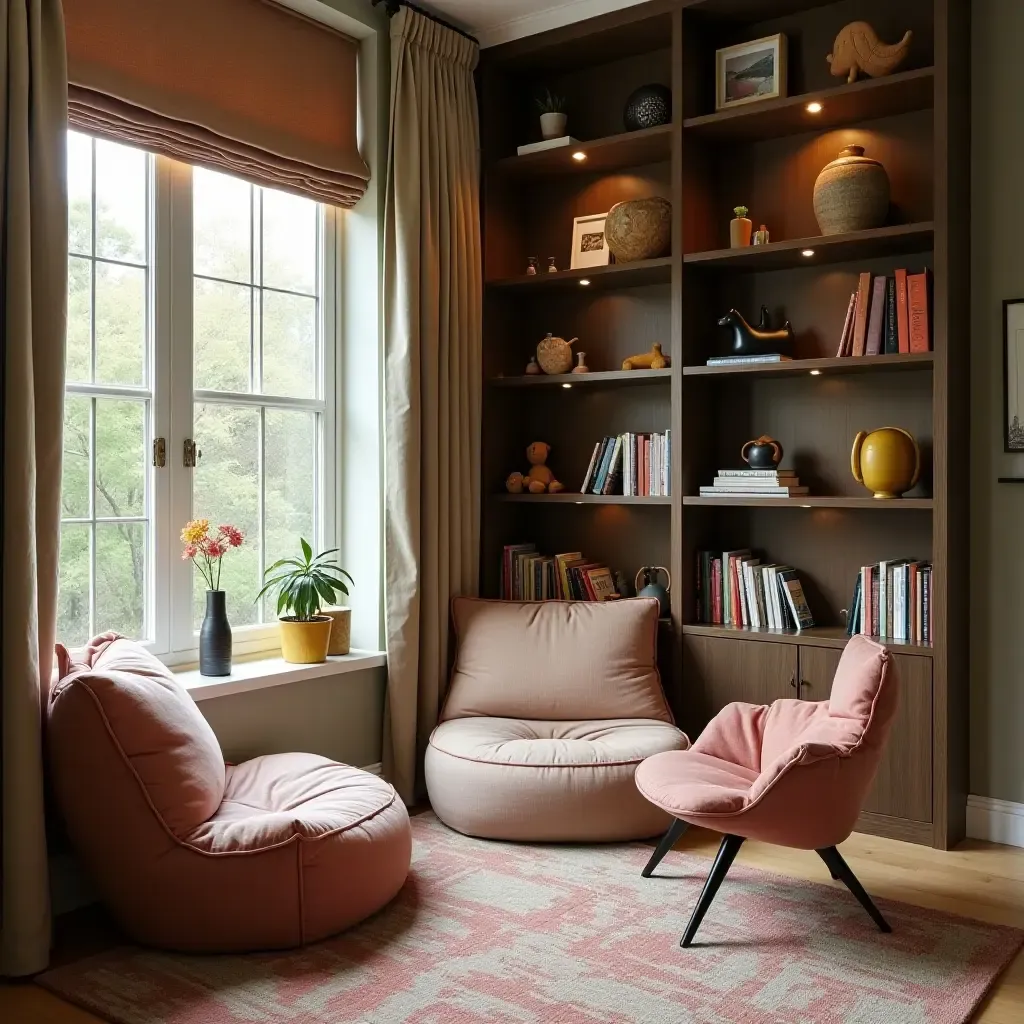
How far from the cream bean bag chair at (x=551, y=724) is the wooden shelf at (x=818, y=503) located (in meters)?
0.42

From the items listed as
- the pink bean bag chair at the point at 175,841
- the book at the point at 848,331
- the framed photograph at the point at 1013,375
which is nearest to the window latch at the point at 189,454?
the pink bean bag chair at the point at 175,841

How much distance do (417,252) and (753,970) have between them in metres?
2.57

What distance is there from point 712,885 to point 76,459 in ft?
7.01

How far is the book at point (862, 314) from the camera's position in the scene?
137 inches

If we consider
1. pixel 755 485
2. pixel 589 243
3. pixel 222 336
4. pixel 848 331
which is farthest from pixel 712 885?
pixel 589 243

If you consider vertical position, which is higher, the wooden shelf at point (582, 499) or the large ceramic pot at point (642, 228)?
the large ceramic pot at point (642, 228)

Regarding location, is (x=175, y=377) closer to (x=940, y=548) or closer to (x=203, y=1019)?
(x=203, y=1019)

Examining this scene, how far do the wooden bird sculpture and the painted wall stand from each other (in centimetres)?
30

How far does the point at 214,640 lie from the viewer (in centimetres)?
329

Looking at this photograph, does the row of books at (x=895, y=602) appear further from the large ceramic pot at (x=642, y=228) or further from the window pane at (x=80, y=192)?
the window pane at (x=80, y=192)

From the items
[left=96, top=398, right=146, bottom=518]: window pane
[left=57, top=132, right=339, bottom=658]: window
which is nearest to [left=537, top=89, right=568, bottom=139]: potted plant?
[left=57, top=132, right=339, bottom=658]: window

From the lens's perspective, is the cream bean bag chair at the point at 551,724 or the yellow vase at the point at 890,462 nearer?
the cream bean bag chair at the point at 551,724

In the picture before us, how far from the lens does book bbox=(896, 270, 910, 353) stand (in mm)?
3398

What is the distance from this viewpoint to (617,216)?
3.96 meters
